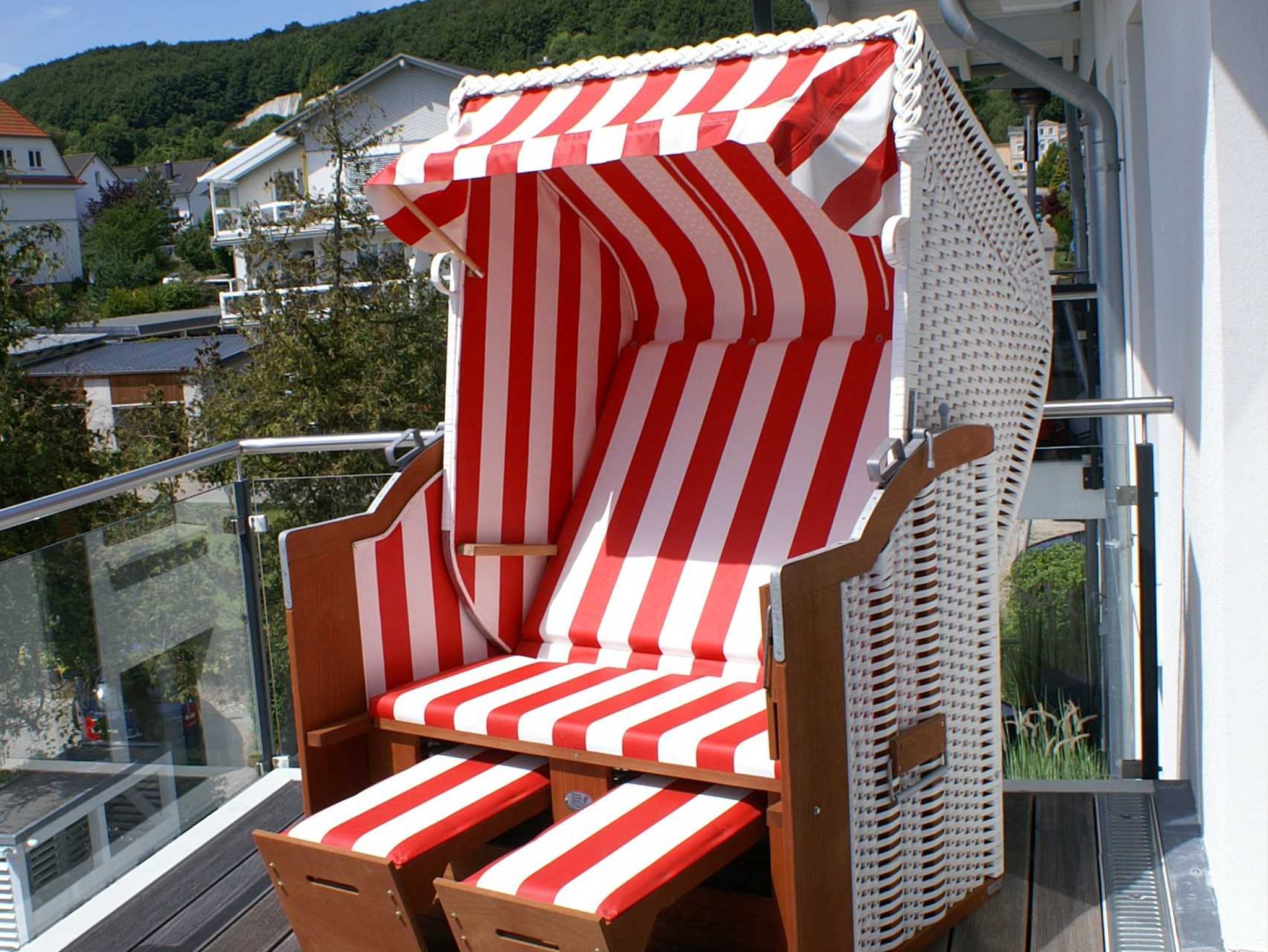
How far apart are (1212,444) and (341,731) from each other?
1.92 meters

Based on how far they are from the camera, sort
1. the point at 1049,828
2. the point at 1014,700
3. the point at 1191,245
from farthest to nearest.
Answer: the point at 1014,700, the point at 1049,828, the point at 1191,245

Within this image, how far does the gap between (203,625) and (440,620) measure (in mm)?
724

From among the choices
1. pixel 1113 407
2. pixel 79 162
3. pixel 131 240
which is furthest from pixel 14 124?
pixel 1113 407

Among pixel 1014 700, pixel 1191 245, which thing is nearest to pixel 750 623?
pixel 1014 700

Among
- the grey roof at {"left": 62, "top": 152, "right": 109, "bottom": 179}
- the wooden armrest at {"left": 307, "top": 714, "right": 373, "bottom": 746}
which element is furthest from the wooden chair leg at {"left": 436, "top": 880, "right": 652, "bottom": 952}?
the grey roof at {"left": 62, "top": 152, "right": 109, "bottom": 179}

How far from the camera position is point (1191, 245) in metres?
2.70

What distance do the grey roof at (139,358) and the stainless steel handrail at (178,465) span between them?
75.5 ft

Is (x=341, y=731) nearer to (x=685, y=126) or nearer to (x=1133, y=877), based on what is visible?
(x=685, y=126)

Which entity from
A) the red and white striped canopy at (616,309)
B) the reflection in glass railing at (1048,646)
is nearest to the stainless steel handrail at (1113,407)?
the reflection in glass railing at (1048,646)

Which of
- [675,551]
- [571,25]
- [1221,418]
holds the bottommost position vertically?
[675,551]

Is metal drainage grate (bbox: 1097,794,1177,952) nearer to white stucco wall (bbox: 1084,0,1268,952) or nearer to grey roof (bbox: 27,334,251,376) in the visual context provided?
white stucco wall (bbox: 1084,0,1268,952)

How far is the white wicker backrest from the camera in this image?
247 centimetres

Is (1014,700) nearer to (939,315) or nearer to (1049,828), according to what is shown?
(1049,828)

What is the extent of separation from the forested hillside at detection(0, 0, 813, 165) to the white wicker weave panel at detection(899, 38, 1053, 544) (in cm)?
3332
